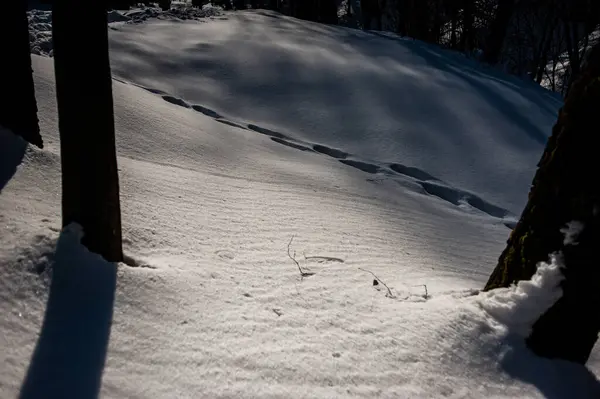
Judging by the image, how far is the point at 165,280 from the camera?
8.16 feet

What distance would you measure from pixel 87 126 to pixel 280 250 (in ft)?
5.09

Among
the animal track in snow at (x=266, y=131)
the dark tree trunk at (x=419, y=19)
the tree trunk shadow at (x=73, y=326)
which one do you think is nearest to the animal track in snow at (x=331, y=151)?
the animal track in snow at (x=266, y=131)

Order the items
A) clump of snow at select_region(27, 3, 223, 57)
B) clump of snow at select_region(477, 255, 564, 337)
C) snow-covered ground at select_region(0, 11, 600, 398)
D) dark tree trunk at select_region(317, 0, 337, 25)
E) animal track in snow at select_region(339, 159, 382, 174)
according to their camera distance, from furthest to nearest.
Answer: dark tree trunk at select_region(317, 0, 337, 25) < clump of snow at select_region(27, 3, 223, 57) < animal track in snow at select_region(339, 159, 382, 174) < clump of snow at select_region(477, 255, 564, 337) < snow-covered ground at select_region(0, 11, 600, 398)

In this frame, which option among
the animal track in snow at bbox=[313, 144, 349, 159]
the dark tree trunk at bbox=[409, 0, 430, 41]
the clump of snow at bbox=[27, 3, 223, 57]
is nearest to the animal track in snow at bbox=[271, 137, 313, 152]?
the animal track in snow at bbox=[313, 144, 349, 159]

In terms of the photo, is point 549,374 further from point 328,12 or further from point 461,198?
point 328,12

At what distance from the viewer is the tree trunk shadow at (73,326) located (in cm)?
178

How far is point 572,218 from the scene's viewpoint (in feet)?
7.47

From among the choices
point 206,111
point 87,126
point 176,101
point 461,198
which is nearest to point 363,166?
point 461,198

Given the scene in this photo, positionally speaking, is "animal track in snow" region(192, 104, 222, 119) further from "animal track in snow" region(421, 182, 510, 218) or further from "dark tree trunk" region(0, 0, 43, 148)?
"dark tree trunk" region(0, 0, 43, 148)

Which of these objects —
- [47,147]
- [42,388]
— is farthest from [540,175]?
[47,147]

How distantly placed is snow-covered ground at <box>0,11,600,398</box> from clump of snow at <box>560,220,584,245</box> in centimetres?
15

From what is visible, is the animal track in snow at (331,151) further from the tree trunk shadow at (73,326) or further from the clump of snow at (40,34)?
the tree trunk shadow at (73,326)

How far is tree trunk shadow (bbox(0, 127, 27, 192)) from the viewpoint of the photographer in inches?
122

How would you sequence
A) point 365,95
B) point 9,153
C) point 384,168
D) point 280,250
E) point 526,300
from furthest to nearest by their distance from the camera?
point 365,95 → point 384,168 → point 280,250 → point 9,153 → point 526,300
